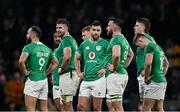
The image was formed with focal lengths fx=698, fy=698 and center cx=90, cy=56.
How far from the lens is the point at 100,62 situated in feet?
48.4

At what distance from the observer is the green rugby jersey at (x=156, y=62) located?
13.8 metres

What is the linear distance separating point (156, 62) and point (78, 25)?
8894 millimetres

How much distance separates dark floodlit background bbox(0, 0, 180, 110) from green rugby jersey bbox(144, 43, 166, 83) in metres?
6.36

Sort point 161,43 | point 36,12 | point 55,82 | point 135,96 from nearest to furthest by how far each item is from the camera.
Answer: point 55,82, point 135,96, point 161,43, point 36,12

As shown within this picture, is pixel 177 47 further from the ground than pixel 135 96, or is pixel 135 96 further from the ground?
pixel 177 47

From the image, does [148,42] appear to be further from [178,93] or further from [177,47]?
[177,47]

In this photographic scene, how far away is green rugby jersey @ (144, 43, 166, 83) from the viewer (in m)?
13.8

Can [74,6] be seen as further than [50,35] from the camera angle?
Yes

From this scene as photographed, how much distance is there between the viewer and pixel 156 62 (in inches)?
551

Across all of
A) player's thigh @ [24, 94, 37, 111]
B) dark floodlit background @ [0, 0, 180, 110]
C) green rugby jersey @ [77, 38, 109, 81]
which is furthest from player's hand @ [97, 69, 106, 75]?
dark floodlit background @ [0, 0, 180, 110]

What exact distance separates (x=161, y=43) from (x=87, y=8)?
3.03 meters

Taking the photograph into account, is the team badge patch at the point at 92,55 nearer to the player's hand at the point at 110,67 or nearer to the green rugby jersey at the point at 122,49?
the green rugby jersey at the point at 122,49

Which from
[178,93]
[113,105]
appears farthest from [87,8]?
[113,105]

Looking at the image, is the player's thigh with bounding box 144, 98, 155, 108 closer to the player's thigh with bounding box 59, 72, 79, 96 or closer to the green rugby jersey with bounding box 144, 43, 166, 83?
the green rugby jersey with bounding box 144, 43, 166, 83
